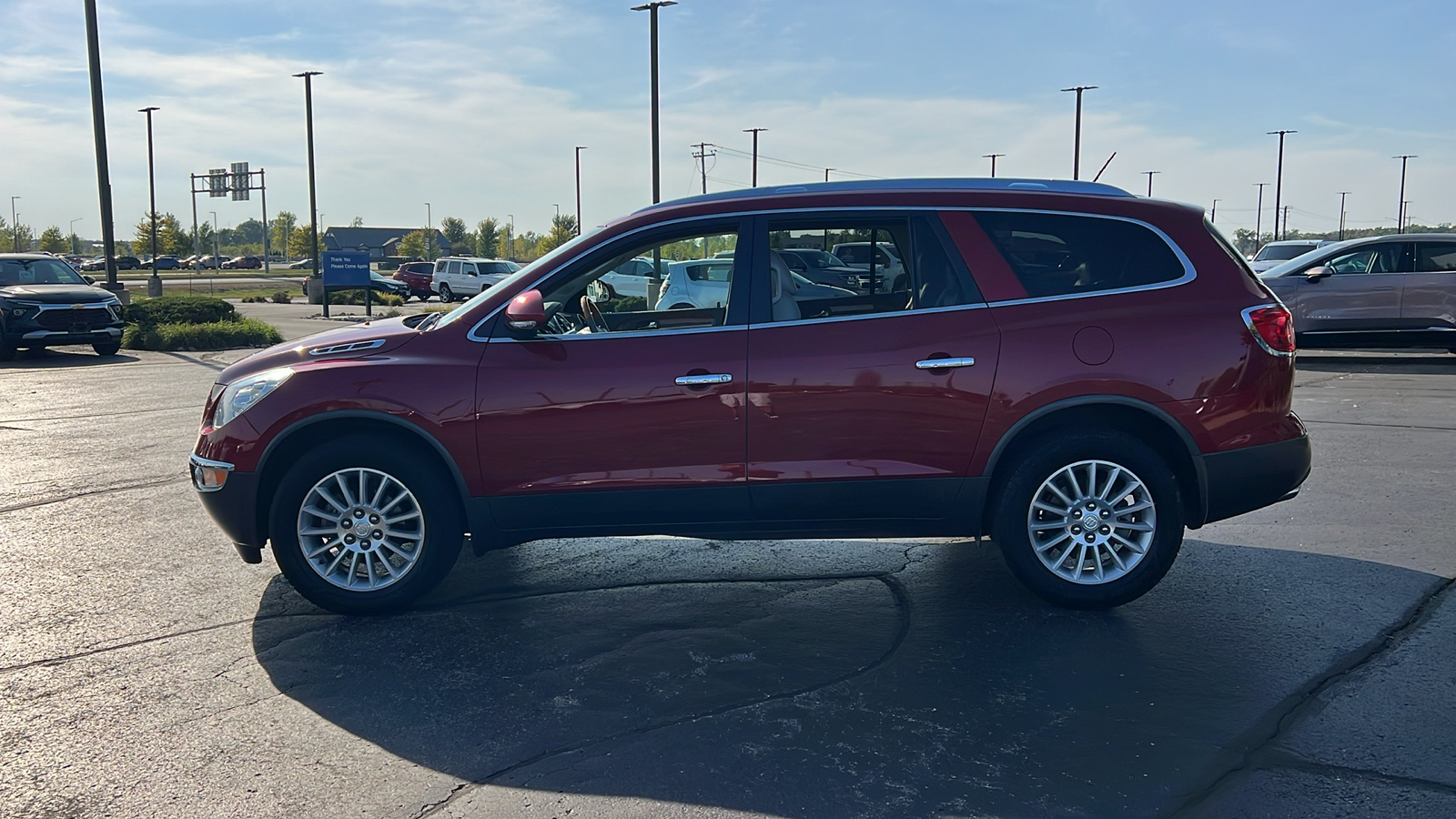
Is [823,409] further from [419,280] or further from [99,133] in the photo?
[419,280]

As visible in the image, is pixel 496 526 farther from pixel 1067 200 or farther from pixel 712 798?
pixel 1067 200

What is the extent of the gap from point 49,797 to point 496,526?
6.74ft

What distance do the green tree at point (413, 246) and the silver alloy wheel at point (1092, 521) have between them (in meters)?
123

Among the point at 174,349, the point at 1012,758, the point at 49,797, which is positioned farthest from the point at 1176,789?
the point at 174,349

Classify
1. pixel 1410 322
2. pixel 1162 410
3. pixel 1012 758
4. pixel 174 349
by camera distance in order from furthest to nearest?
pixel 174 349, pixel 1410 322, pixel 1162 410, pixel 1012 758

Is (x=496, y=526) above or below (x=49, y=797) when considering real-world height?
above

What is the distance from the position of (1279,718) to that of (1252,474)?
57.0 inches

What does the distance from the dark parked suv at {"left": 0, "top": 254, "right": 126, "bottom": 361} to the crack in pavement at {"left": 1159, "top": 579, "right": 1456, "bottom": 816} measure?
19.6 m

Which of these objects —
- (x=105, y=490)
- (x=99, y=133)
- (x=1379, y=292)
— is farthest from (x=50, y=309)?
(x=1379, y=292)

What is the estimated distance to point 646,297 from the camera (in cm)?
627

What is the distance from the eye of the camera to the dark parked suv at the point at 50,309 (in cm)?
1839

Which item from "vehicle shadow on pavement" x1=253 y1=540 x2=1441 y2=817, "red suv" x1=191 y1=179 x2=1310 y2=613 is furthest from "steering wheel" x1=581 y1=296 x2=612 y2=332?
"vehicle shadow on pavement" x1=253 y1=540 x2=1441 y2=817

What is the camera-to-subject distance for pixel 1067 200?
5.25 meters

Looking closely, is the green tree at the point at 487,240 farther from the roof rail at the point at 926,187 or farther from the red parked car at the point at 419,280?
the roof rail at the point at 926,187
